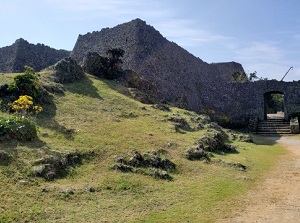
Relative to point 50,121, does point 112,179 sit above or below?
below

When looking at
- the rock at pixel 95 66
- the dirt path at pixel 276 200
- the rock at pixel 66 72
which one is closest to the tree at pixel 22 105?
the rock at pixel 66 72

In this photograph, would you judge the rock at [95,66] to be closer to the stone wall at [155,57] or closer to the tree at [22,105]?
the stone wall at [155,57]

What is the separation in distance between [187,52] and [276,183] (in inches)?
1198

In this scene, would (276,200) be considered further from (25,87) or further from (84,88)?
(84,88)

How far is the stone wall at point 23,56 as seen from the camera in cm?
3499

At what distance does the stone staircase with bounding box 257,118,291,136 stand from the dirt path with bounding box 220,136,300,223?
52.4ft

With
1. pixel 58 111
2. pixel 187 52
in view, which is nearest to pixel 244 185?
pixel 58 111

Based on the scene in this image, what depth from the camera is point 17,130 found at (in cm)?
1224

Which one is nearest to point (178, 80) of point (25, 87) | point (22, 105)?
point (25, 87)

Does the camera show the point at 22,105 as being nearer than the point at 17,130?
No

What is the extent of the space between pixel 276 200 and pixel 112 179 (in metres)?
5.23

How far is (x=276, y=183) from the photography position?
40.4ft

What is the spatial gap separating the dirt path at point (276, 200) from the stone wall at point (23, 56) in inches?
1150

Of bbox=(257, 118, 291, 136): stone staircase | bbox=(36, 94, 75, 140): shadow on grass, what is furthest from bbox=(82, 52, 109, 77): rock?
bbox=(257, 118, 291, 136): stone staircase
